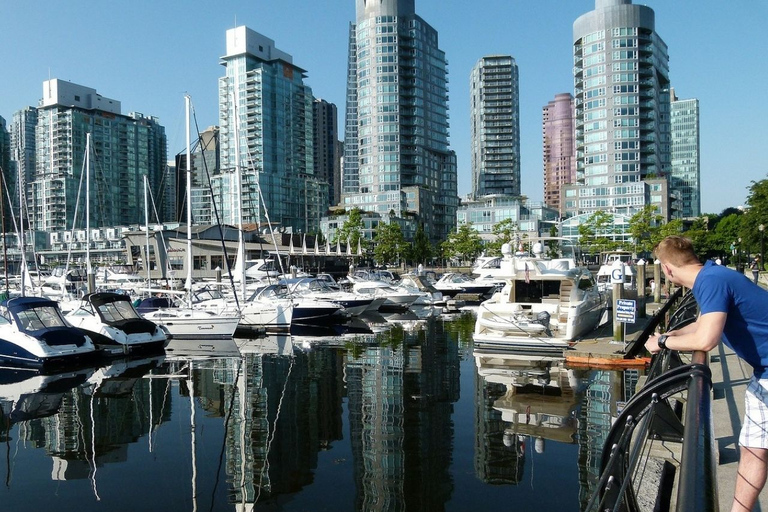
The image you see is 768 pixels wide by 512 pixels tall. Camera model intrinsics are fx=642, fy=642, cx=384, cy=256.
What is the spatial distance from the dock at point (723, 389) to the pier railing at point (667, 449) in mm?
557

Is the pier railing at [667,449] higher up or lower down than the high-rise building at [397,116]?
lower down

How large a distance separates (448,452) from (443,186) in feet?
557

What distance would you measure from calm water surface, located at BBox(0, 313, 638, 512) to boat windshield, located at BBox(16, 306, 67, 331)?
1867 mm

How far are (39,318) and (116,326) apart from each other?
10.0 ft

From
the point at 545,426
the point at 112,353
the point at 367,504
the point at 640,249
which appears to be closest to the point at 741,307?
the point at 367,504

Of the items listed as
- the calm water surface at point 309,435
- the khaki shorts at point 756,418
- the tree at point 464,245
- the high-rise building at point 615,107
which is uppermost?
the high-rise building at point 615,107

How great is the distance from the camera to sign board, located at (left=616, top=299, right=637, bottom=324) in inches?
814

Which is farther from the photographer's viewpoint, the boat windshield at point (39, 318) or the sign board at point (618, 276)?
the boat windshield at point (39, 318)

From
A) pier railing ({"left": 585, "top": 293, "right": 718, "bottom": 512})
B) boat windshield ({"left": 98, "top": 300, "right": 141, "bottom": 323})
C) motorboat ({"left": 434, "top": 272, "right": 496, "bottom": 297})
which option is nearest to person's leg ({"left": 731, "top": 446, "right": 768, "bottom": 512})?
pier railing ({"left": 585, "top": 293, "right": 718, "bottom": 512})

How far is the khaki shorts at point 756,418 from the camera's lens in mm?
4629

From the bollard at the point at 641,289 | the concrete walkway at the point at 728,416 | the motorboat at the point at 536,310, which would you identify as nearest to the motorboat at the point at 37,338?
the motorboat at the point at 536,310

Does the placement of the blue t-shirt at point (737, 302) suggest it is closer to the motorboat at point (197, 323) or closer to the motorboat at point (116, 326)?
the motorboat at point (116, 326)

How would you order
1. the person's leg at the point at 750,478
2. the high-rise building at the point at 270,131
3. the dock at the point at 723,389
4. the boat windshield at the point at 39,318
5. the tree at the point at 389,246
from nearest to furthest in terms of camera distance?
the person's leg at the point at 750,478 < the dock at the point at 723,389 < the boat windshield at the point at 39,318 < the tree at the point at 389,246 < the high-rise building at the point at 270,131

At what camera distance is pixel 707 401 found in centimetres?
347
